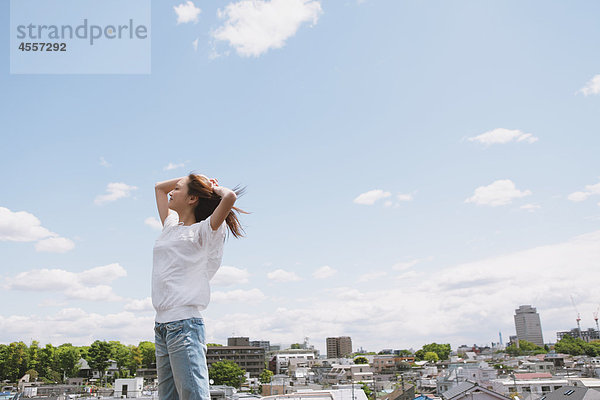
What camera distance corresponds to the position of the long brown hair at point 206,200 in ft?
5.07

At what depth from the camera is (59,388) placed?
2364cm

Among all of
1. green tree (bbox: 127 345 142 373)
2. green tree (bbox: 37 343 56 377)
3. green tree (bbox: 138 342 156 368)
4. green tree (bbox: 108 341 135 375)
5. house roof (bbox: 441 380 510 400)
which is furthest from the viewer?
green tree (bbox: 138 342 156 368)

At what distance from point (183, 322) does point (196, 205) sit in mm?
462

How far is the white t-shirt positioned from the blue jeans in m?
0.03

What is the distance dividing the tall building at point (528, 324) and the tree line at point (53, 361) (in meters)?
101

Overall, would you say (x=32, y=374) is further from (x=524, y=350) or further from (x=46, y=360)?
(x=524, y=350)

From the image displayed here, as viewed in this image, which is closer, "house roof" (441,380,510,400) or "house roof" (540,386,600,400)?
"house roof" (540,386,600,400)

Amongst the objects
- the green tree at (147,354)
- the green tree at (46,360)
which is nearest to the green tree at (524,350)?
the green tree at (147,354)

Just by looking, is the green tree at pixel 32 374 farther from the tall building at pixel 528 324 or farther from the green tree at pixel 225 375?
the tall building at pixel 528 324

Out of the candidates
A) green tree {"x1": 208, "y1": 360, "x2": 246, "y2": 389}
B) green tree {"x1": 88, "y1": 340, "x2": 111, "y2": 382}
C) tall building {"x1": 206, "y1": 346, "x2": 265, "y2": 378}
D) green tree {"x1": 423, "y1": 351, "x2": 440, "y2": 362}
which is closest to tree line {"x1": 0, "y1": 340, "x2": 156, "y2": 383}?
green tree {"x1": 88, "y1": 340, "x2": 111, "y2": 382}

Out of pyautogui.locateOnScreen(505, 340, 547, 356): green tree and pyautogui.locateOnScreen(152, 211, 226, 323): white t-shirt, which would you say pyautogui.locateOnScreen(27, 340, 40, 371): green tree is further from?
pyautogui.locateOnScreen(505, 340, 547, 356): green tree

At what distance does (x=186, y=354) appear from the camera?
1232 mm

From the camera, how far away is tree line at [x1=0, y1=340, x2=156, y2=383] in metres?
32.4

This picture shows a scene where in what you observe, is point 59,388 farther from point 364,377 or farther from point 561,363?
point 561,363
